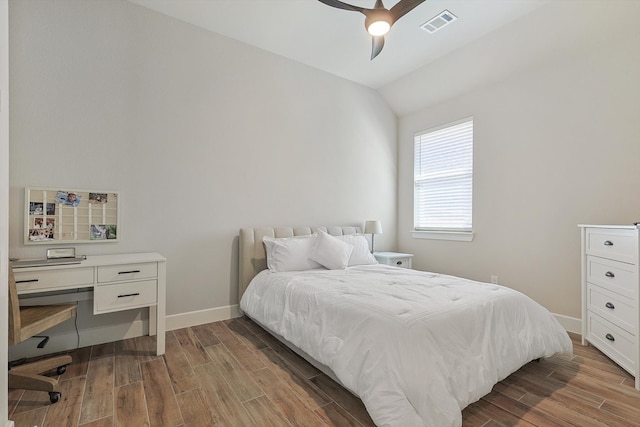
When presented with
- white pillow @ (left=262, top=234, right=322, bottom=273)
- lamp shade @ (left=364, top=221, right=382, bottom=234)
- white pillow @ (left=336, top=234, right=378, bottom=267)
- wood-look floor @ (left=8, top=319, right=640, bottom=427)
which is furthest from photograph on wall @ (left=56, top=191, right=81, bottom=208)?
lamp shade @ (left=364, top=221, right=382, bottom=234)

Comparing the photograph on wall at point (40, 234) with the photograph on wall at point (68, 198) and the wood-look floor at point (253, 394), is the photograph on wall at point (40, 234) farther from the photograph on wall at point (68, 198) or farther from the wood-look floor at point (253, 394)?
the wood-look floor at point (253, 394)

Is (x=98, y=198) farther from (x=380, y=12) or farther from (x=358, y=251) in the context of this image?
(x=380, y=12)

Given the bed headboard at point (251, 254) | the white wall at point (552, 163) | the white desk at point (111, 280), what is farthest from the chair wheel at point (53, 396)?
the white wall at point (552, 163)

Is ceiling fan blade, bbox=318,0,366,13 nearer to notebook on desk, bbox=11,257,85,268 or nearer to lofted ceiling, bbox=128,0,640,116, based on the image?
lofted ceiling, bbox=128,0,640,116

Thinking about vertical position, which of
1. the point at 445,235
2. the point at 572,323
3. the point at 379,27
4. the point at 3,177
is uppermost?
the point at 379,27

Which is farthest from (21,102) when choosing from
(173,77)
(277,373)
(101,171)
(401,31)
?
(401,31)

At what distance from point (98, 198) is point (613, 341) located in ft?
14.2

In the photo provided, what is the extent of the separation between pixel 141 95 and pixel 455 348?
3.29 metres

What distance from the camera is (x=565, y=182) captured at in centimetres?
315

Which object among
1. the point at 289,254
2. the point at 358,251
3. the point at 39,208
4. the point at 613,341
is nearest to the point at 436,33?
the point at 358,251

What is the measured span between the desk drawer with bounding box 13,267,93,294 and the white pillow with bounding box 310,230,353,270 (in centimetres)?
193

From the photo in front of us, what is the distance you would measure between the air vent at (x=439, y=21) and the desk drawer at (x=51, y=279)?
3.69 m

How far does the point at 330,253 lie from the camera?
3.31 metres

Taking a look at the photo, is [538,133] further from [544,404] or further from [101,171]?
[101,171]
